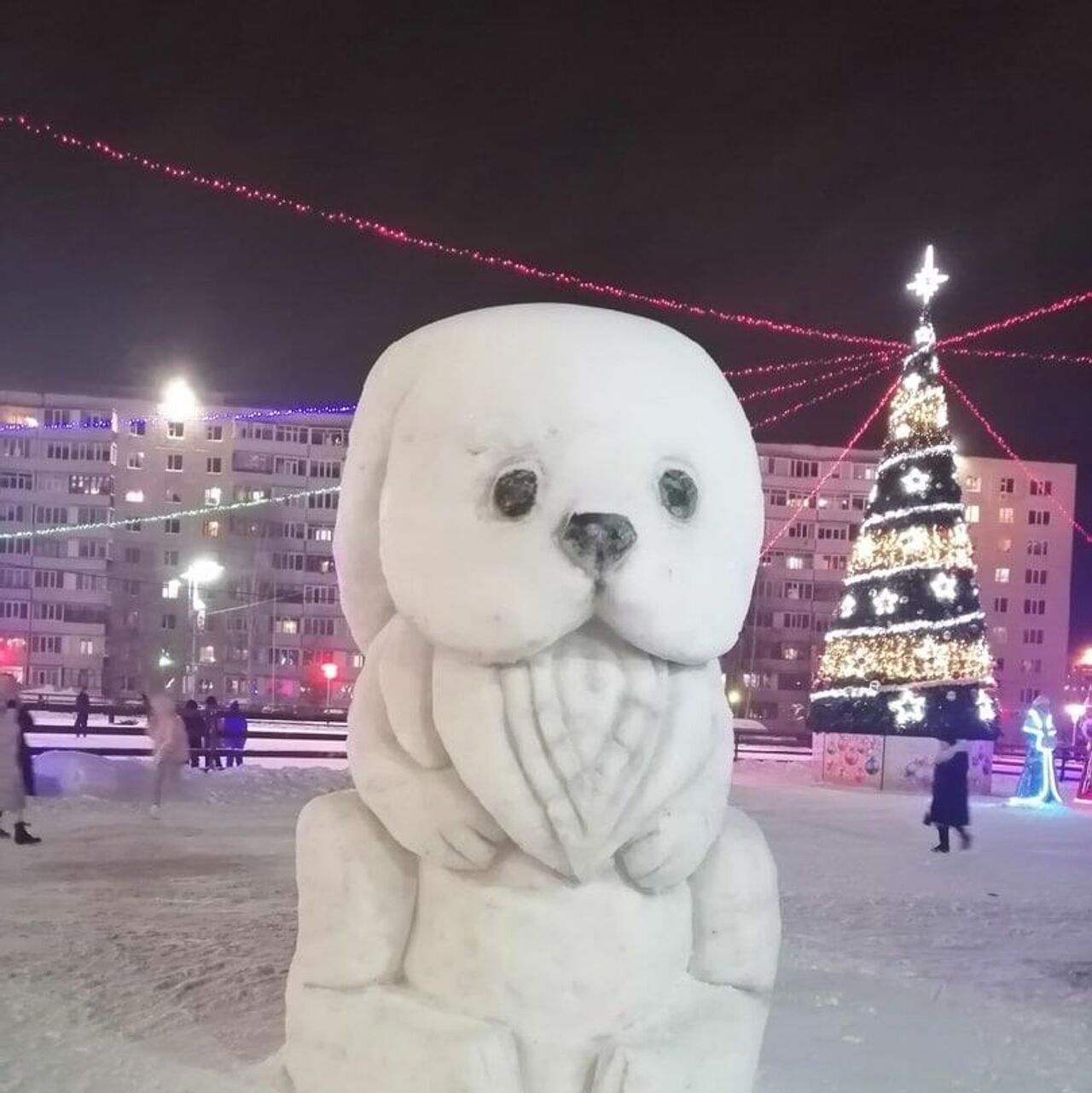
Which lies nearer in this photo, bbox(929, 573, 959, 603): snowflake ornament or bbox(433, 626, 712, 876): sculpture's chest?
bbox(433, 626, 712, 876): sculpture's chest

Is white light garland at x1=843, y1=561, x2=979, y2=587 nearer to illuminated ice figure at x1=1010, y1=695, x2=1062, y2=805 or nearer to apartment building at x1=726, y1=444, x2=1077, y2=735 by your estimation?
illuminated ice figure at x1=1010, y1=695, x2=1062, y2=805

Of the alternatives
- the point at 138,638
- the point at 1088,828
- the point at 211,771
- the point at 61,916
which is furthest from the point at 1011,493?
the point at 61,916

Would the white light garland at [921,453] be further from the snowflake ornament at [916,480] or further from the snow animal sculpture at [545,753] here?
the snow animal sculpture at [545,753]

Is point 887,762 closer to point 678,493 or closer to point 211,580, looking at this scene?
point 678,493

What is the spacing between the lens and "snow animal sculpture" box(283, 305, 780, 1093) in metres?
2.62

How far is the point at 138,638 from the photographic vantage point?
4894cm

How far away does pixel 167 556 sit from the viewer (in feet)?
165

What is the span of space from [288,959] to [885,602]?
15096 millimetres

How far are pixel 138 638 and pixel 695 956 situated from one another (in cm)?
4934

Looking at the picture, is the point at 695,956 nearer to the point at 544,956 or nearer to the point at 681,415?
the point at 544,956

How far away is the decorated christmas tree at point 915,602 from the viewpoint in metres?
19.2

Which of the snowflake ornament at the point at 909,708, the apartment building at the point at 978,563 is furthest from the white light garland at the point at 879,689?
the apartment building at the point at 978,563

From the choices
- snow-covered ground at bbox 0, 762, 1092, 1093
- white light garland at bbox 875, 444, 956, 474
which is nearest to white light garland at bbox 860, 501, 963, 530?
white light garland at bbox 875, 444, 956, 474

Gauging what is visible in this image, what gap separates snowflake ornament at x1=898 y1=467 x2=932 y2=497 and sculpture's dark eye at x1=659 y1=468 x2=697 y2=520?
59.7ft
